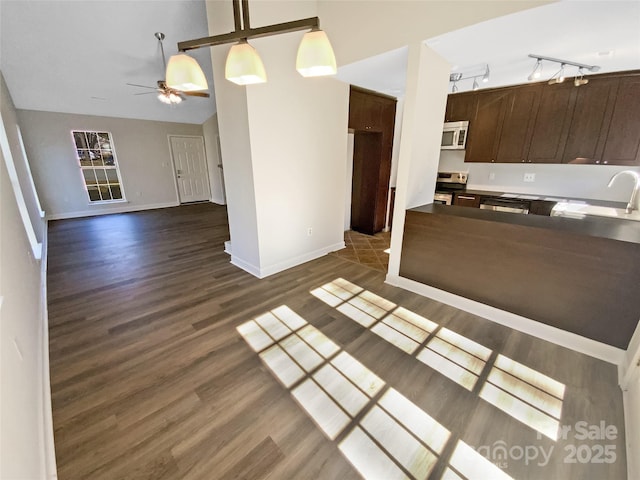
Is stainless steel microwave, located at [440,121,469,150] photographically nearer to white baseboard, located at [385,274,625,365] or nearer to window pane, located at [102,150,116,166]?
white baseboard, located at [385,274,625,365]

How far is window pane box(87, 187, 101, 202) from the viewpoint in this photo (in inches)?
267

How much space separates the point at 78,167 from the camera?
6.47m

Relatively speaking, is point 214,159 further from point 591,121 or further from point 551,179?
point 591,121

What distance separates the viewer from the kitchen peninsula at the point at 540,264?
184cm

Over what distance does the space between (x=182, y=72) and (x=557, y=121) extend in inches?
185

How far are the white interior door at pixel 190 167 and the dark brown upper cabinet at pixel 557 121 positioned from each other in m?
7.58

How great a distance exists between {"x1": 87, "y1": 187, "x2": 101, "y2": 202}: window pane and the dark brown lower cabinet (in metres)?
6.99

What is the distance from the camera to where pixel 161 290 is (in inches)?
118

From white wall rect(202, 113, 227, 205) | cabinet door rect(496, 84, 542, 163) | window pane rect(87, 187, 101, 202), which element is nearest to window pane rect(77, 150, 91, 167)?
window pane rect(87, 187, 101, 202)

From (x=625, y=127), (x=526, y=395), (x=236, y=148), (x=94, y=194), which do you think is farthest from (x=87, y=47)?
(x=625, y=127)

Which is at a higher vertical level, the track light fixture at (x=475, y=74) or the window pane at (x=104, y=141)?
the track light fixture at (x=475, y=74)

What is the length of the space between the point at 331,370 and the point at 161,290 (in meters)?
2.31

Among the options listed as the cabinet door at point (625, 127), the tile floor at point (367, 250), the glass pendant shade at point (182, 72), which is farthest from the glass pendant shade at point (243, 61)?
the cabinet door at point (625, 127)

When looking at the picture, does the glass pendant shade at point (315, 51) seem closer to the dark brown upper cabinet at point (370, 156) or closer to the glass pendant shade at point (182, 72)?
the glass pendant shade at point (182, 72)
